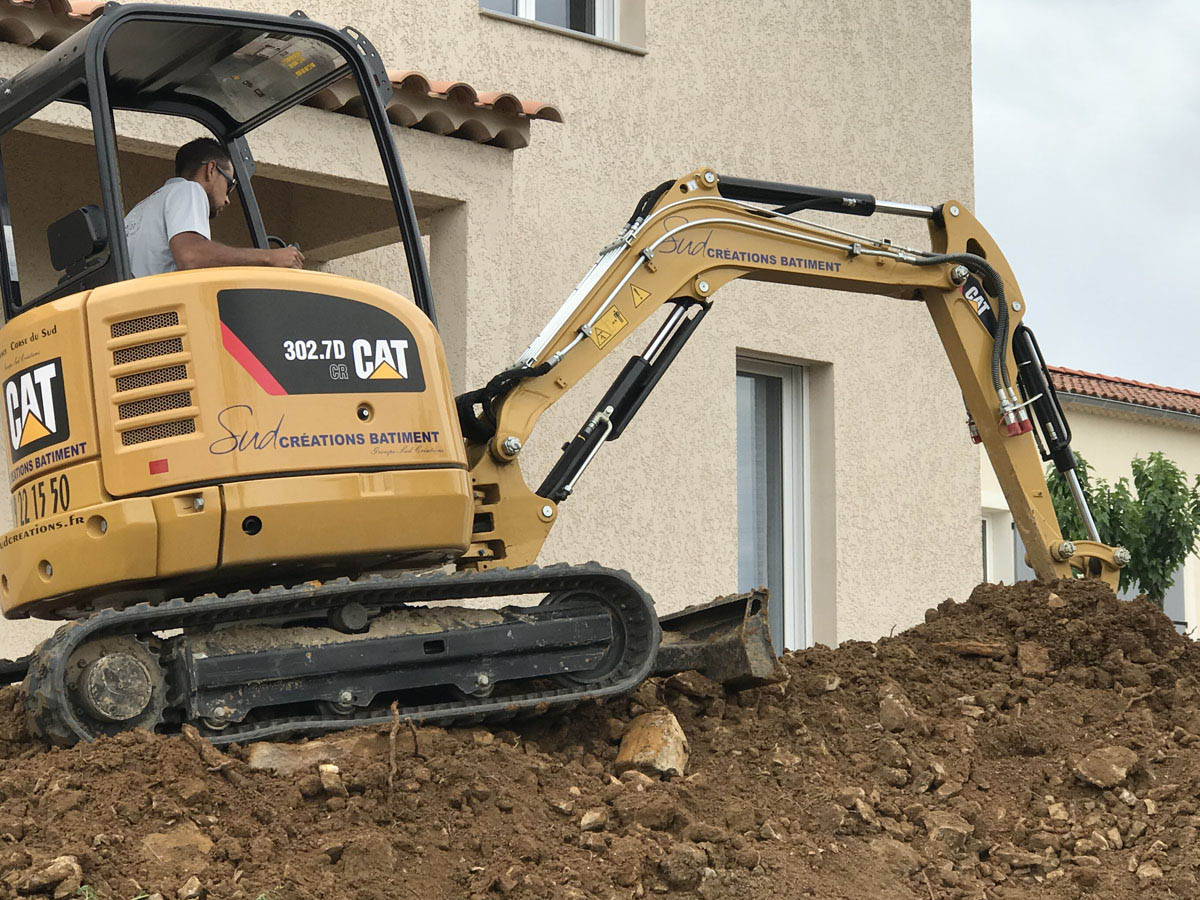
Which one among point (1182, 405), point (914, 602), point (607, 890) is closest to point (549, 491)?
point (607, 890)

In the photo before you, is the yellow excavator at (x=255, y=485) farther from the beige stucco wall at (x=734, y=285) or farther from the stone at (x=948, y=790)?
the beige stucco wall at (x=734, y=285)

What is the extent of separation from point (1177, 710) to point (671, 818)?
3.03 metres

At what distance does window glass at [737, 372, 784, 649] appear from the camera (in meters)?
12.2

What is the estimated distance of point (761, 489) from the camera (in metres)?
12.4

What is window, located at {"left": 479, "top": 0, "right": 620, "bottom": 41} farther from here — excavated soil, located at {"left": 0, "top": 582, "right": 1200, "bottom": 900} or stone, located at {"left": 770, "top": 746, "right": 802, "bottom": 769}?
stone, located at {"left": 770, "top": 746, "right": 802, "bottom": 769}

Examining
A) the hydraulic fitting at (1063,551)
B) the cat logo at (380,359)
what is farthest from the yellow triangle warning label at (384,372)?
the hydraulic fitting at (1063,551)

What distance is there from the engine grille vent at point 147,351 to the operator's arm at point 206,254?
1.39ft

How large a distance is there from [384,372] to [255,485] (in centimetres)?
67

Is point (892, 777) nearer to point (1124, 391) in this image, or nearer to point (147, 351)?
point (147, 351)

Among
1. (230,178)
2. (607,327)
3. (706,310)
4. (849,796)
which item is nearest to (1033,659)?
(849,796)

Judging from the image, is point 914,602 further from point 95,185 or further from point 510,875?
point 510,875

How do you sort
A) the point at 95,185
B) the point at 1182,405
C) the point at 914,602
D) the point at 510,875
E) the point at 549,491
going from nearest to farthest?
the point at 510,875, the point at 549,491, the point at 95,185, the point at 914,602, the point at 1182,405

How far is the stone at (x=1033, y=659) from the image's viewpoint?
26.1 ft

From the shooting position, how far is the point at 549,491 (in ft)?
23.7
